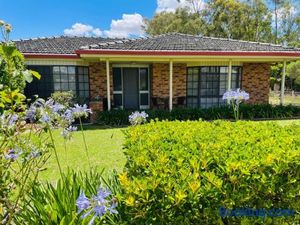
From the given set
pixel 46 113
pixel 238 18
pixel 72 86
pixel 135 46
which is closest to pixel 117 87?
pixel 72 86

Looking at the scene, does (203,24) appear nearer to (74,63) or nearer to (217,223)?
(74,63)

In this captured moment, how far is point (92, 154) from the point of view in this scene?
730 cm

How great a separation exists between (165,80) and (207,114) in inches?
138

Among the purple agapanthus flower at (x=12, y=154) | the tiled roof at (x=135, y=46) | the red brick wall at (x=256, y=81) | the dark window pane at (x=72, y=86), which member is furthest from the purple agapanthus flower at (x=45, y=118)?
the red brick wall at (x=256, y=81)

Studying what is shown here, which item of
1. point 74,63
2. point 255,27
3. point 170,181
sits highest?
point 255,27

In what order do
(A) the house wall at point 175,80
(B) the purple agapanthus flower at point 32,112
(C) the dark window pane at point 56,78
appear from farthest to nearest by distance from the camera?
(A) the house wall at point 175,80 < (C) the dark window pane at point 56,78 < (B) the purple agapanthus flower at point 32,112

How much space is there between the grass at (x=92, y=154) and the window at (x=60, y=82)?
4.03 meters

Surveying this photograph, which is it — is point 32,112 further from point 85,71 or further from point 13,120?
point 85,71

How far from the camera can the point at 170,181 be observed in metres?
2.19

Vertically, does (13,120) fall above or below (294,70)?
below

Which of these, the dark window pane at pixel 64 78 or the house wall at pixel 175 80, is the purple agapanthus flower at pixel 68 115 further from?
the dark window pane at pixel 64 78

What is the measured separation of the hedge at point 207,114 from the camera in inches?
471

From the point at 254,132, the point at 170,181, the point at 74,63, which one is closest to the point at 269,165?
the point at 170,181

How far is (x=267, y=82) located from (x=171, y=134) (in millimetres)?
14358
